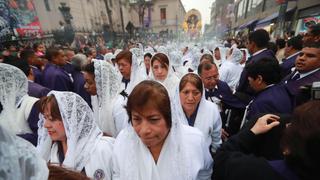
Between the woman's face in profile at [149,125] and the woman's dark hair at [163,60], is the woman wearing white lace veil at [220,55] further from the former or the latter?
the woman's face in profile at [149,125]

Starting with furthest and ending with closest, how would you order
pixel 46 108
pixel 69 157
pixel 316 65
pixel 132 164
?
pixel 316 65 < pixel 46 108 < pixel 69 157 < pixel 132 164

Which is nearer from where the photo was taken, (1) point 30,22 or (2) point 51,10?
(1) point 30,22

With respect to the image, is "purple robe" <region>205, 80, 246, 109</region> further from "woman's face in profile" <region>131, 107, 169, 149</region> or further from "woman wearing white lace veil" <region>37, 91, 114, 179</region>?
"woman wearing white lace veil" <region>37, 91, 114, 179</region>

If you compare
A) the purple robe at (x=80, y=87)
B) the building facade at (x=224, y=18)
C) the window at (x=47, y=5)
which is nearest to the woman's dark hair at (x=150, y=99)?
the purple robe at (x=80, y=87)

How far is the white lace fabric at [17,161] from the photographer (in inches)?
19.0

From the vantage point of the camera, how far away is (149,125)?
1.47m

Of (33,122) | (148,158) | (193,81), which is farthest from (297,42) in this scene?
(33,122)

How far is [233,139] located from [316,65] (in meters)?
2.06

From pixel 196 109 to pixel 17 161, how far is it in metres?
2.02

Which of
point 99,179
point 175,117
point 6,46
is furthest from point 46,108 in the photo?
point 6,46

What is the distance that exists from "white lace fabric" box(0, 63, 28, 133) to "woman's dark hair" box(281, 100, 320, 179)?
8.52 ft

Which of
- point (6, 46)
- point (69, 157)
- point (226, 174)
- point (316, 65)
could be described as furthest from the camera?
point (6, 46)

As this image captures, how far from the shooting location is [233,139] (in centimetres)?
149

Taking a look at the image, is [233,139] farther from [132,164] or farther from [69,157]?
[69,157]
